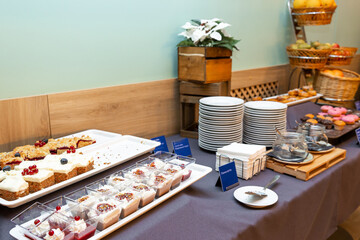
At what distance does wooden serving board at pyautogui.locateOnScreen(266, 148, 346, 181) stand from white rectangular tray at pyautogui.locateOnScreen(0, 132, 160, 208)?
0.51 metres

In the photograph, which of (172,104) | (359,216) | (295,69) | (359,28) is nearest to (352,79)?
(295,69)

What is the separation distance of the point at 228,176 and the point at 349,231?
53.5 inches

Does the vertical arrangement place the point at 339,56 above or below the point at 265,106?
above

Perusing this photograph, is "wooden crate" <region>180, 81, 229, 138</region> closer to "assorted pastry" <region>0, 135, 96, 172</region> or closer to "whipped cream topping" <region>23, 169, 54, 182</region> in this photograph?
"assorted pastry" <region>0, 135, 96, 172</region>

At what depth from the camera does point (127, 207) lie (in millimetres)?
869

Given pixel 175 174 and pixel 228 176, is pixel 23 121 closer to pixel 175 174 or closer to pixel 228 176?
pixel 175 174

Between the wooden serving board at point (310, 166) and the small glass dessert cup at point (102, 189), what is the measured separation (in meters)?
0.71

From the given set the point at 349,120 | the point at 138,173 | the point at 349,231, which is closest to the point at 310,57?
the point at 349,120

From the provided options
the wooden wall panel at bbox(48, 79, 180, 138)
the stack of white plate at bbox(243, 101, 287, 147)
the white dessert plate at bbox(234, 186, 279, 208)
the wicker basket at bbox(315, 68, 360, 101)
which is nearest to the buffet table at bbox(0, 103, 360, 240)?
the white dessert plate at bbox(234, 186, 279, 208)

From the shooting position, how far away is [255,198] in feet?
3.52

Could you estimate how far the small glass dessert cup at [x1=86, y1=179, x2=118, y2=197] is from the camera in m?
0.92

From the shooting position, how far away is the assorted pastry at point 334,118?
180 centimetres

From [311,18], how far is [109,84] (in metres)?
1.73

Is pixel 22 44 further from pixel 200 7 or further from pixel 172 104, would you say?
pixel 200 7
